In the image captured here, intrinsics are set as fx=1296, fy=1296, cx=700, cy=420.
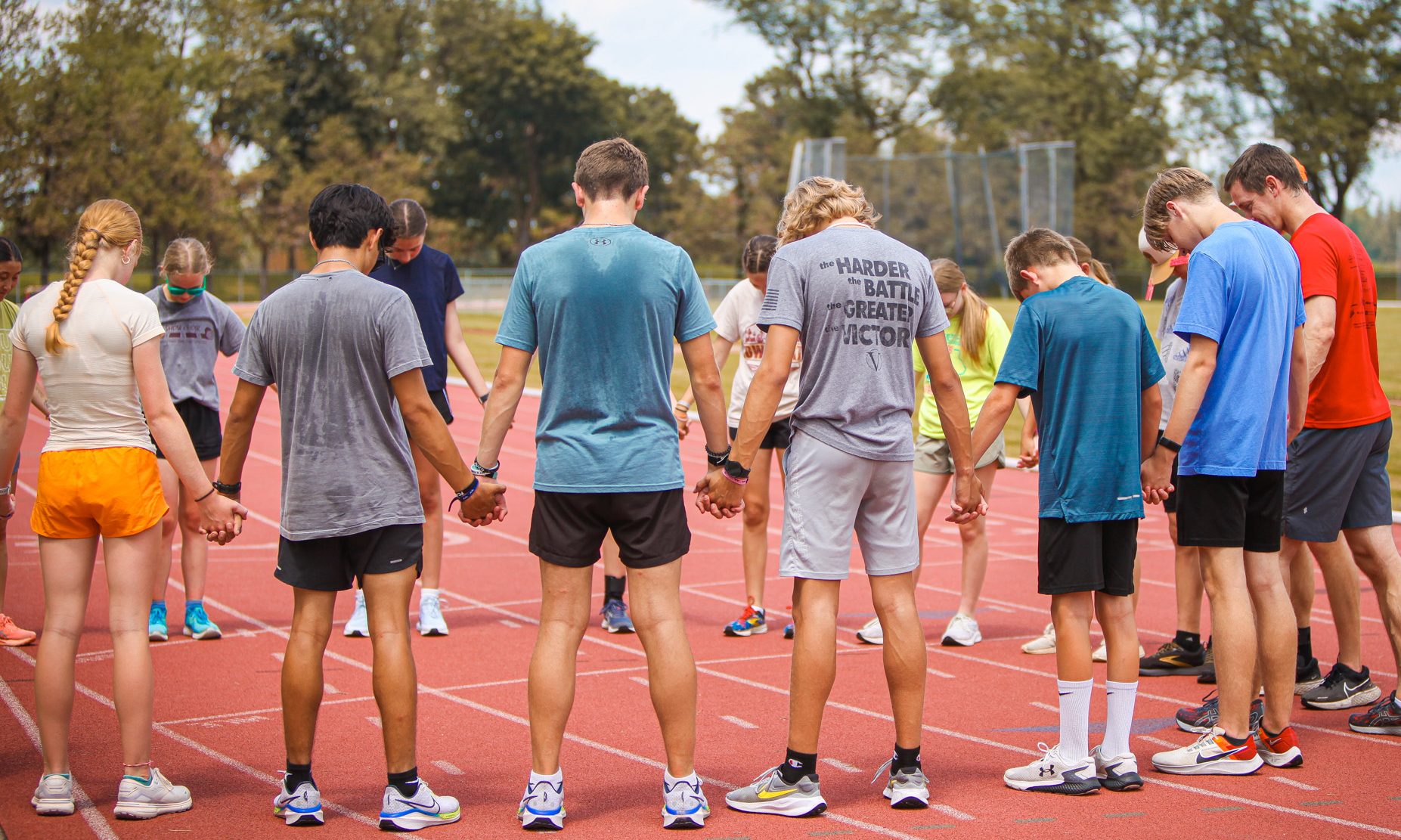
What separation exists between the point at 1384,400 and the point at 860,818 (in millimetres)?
3036

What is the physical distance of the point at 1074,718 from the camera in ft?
14.6

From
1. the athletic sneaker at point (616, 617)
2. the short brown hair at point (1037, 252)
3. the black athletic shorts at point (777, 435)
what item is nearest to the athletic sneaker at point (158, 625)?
the athletic sneaker at point (616, 617)

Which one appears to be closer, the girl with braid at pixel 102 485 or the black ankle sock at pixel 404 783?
the black ankle sock at pixel 404 783

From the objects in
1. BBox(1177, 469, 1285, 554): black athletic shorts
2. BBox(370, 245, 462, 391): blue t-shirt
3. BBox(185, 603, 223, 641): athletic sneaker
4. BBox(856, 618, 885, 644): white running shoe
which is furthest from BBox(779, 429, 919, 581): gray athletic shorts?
BBox(185, 603, 223, 641): athletic sneaker

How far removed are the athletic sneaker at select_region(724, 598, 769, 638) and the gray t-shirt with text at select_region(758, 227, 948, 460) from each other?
2707 millimetres

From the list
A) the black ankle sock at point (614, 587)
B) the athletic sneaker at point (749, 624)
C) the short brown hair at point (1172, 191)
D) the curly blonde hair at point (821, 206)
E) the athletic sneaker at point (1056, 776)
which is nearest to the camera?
the athletic sneaker at point (1056, 776)

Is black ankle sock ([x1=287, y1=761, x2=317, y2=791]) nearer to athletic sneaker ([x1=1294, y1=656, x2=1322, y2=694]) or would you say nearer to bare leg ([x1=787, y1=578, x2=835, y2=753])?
bare leg ([x1=787, y1=578, x2=835, y2=753])

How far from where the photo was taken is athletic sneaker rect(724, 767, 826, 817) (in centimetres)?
420

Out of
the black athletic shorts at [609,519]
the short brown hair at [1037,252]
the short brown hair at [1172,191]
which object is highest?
the short brown hair at [1172,191]

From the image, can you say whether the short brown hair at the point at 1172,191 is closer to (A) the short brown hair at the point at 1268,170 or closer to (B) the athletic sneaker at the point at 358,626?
(A) the short brown hair at the point at 1268,170

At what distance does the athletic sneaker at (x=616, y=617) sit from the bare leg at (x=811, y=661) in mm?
2627

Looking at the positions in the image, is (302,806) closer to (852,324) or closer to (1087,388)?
(852,324)

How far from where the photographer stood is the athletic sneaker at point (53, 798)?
13.5 ft

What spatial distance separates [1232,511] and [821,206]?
1863 millimetres
